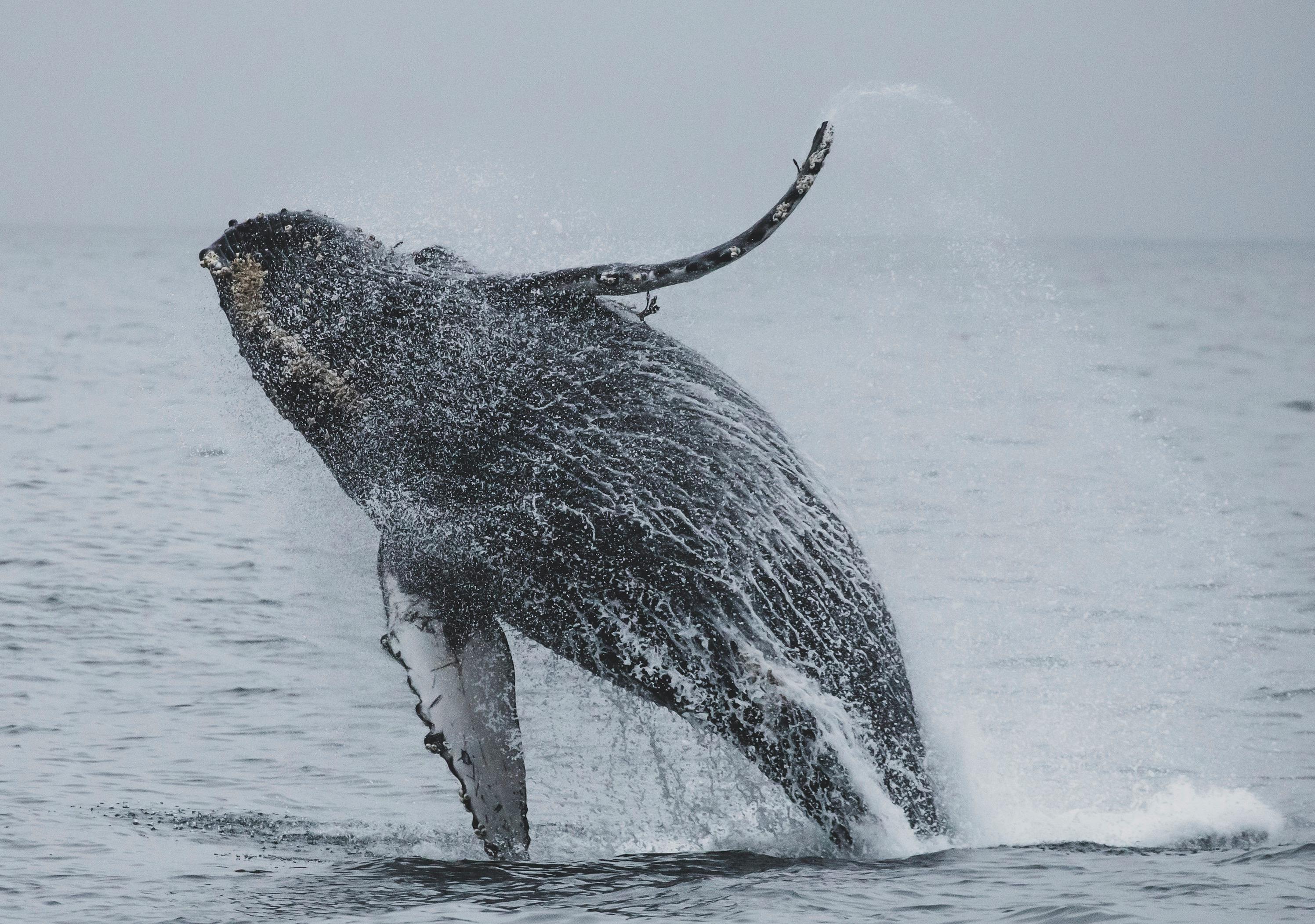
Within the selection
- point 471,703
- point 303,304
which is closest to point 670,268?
point 303,304

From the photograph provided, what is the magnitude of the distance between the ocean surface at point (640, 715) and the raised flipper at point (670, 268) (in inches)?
69.5

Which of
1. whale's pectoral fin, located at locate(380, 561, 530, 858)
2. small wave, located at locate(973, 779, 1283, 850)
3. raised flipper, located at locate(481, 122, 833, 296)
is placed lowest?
small wave, located at locate(973, 779, 1283, 850)

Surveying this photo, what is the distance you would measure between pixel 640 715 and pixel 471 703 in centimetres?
113

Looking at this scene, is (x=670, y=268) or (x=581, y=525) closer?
(x=670, y=268)

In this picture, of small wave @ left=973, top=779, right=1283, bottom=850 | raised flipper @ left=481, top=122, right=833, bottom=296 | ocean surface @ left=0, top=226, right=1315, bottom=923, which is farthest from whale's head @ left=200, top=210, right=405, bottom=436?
small wave @ left=973, top=779, right=1283, bottom=850

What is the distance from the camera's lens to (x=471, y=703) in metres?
9.77

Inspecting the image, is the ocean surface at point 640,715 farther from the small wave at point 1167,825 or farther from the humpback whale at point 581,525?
the humpback whale at point 581,525

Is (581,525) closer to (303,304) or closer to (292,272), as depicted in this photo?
(303,304)

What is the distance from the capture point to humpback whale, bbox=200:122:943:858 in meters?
9.47

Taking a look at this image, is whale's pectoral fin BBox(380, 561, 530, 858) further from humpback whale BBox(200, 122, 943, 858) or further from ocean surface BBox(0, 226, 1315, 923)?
ocean surface BBox(0, 226, 1315, 923)

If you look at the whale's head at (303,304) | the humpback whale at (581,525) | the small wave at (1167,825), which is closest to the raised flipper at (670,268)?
the humpback whale at (581,525)

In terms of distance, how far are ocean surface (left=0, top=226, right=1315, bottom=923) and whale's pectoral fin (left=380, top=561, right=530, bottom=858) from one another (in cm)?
35

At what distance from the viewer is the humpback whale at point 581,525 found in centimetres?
947

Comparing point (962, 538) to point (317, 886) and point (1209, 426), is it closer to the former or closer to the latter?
point (317, 886)
